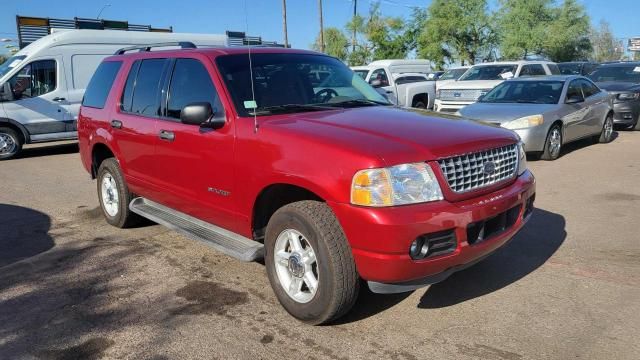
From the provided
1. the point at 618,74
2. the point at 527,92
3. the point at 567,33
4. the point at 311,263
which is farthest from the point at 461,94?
the point at 567,33

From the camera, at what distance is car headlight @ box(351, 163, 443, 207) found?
308cm

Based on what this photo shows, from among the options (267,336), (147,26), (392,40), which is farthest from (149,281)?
(392,40)

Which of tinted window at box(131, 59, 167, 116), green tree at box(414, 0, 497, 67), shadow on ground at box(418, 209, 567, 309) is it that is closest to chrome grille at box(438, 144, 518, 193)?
shadow on ground at box(418, 209, 567, 309)

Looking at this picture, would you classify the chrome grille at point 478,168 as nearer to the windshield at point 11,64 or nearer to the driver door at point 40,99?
the driver door at point 40,99

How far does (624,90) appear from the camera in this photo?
13477 millimetres

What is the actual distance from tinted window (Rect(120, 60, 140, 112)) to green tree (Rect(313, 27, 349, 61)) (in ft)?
132

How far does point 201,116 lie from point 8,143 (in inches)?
390

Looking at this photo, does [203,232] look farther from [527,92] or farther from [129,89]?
[527,92]

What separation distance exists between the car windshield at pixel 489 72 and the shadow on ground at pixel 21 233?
1212cm

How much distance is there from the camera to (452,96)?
14305 millimetres

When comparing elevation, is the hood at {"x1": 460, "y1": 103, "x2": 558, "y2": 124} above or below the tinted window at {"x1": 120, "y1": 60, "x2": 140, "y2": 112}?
below

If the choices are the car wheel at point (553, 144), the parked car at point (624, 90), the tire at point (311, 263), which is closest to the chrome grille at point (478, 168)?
the tire at point (311, 263)

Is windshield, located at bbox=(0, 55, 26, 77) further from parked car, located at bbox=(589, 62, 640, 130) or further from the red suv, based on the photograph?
parked car, located at bbox=(589, 62, 640, 130)

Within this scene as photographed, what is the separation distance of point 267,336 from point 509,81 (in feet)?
29.7
